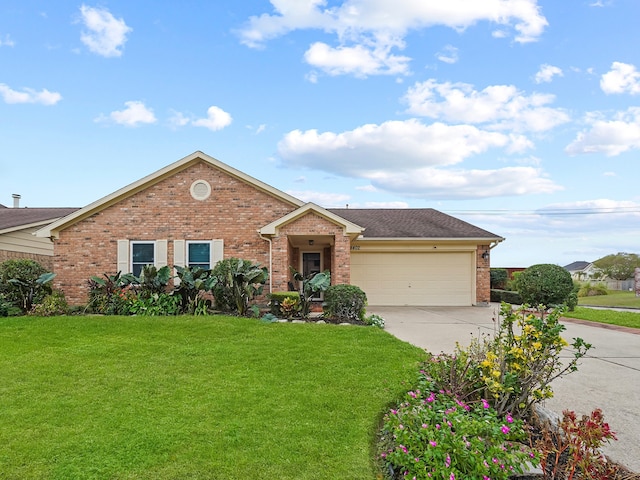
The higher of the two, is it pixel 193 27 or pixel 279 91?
pixel 193 27

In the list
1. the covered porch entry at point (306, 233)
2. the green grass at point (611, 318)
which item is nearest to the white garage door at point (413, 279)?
the covered porch entry at point (306, 233)

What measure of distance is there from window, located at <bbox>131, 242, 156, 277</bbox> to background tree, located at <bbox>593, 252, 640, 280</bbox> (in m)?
A: 41.3

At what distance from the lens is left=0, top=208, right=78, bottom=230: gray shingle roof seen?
16109mm

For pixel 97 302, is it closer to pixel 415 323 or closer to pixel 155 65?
pixel 155 65

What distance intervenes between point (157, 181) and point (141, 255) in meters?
2.49

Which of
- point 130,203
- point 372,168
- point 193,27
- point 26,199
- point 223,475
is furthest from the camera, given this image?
point 26,199

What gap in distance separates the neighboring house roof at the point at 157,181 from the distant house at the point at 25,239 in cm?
204

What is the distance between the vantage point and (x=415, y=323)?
11.8 m

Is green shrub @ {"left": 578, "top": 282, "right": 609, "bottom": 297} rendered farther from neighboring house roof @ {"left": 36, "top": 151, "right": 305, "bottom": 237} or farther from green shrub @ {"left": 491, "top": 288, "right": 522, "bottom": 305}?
neighboring house roof @ {"left": 36, "top": 151, "right": 305, "bottom": 237}

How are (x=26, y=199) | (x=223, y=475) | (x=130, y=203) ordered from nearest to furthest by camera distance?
1. (x=223, y=475)
2. (x=130, y=203)
3. (x=26, y=199)

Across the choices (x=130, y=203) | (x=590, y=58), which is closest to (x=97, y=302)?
(x=130, y=203)

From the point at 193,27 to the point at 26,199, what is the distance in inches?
695

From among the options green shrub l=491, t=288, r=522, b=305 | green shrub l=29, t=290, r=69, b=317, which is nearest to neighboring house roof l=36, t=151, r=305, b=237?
green shrub l=29, t=290, r=69, b=317

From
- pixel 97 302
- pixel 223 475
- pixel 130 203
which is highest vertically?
pixel 130 203
